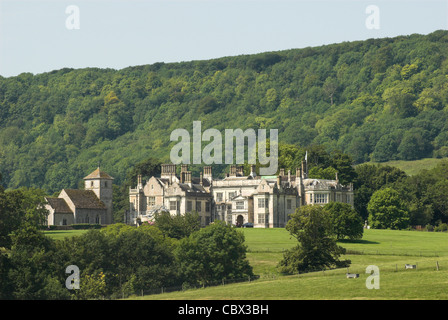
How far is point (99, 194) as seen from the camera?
140 metres

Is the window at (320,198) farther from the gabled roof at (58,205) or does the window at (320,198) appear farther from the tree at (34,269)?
the tree at (34,269)

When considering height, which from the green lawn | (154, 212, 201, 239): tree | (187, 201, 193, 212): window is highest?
(187, 201, 193, 212): window

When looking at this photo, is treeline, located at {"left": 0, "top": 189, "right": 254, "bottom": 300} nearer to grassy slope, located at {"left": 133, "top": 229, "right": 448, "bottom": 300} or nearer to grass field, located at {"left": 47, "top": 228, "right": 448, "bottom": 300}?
grass field, located at {"left": 47, "top": 228, "right": 448, "bottom": 300}

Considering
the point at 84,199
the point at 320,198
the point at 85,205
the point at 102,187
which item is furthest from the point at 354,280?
the point at 102,187

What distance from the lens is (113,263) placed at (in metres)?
85.9

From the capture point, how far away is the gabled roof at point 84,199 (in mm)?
135625

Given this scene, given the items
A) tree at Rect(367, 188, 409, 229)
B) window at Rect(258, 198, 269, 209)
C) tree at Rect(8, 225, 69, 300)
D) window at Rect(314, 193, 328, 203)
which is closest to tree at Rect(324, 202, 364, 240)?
window at Rect(258, 198, 269, 209)

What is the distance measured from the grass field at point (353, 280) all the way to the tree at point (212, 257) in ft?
8.68

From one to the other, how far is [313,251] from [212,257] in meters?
9.54

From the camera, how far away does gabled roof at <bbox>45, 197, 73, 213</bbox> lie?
132375 mm

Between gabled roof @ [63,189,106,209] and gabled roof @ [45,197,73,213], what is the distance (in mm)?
1210

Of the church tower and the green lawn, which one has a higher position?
the church tower

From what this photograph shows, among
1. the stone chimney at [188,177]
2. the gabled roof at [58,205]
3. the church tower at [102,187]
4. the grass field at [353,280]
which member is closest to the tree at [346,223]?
the grass field at [353,280]
